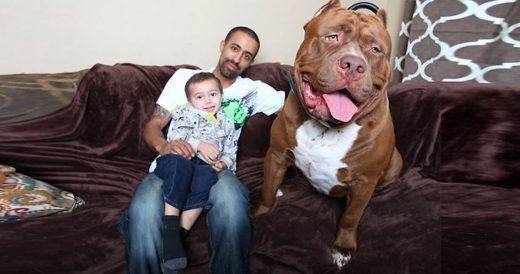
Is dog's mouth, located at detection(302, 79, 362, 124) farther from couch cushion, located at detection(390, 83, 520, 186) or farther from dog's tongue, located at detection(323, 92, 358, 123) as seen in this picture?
couch cushion, located at detection(390, 83, 520, 186)

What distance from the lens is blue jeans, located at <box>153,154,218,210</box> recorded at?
1513 millimetres

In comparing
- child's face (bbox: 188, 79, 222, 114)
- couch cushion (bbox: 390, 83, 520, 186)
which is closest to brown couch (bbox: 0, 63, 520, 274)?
couch cushion (bbox: 390, 83, 520, 186)

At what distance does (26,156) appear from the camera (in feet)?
5.95

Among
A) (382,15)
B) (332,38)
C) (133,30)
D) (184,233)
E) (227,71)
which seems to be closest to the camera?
(332,38)

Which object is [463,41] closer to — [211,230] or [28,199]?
[211,230]

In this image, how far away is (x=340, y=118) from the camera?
Result: 1.26 meters

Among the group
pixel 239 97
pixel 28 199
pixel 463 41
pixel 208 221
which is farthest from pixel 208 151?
pixel 463 41

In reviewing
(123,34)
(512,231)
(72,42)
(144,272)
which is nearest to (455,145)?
(512,231)

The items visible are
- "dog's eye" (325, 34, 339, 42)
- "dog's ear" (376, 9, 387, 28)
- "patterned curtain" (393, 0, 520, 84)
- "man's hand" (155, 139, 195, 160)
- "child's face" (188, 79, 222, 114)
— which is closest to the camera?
"dog's eye" (325, 34, 339, 42)

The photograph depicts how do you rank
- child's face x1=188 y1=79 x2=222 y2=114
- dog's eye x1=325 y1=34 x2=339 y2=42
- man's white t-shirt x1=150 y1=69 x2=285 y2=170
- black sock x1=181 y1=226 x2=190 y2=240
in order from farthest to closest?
man's white t-shirt x1=150 y1=69 x2=285 y2=170, child's face x1=188 y1=79 x2=222 y2=114, black sock x1=181 y1=226 x2=190 y2=240, dog's eye x1=325 y1=34 x2=339 y2=42

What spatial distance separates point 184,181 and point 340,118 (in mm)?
687

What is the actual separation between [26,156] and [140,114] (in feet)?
1.92

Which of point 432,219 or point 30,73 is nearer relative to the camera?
point 432,219

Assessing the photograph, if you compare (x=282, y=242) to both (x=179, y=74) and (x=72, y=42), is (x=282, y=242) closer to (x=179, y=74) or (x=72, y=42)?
(x=179, y=74)
